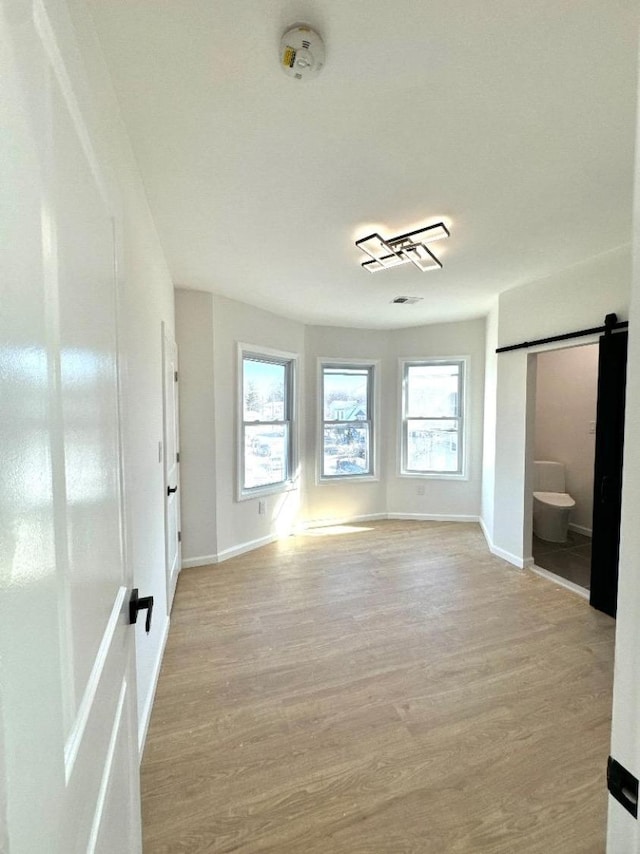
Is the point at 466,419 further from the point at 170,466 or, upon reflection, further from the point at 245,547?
the point at 170,466

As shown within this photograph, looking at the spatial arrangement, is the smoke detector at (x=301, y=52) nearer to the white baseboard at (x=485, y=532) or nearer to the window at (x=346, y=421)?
the window at (x=346, y=421)

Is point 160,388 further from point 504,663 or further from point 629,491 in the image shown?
point 504,663

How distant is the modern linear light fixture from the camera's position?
2.20 m

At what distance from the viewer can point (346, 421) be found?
4891mm

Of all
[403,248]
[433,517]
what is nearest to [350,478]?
[433,517]

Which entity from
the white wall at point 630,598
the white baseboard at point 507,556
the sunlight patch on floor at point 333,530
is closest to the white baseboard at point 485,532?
the white baseboard at point 507,556

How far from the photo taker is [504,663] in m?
2.15

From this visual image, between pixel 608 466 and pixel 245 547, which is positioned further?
pixel 245 547

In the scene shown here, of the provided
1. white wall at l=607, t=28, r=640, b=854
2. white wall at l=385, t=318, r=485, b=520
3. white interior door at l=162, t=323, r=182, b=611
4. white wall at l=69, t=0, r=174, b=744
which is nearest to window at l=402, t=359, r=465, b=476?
white wall at l=385, t=318, r=485, b=520

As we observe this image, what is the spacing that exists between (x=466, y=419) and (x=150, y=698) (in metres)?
4.16

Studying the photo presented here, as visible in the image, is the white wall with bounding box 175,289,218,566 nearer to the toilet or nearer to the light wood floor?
the light wood floor

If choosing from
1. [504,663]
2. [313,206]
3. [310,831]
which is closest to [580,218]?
[313,206]

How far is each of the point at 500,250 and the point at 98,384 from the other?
2.72 meters

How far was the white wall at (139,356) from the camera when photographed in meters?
1.00
